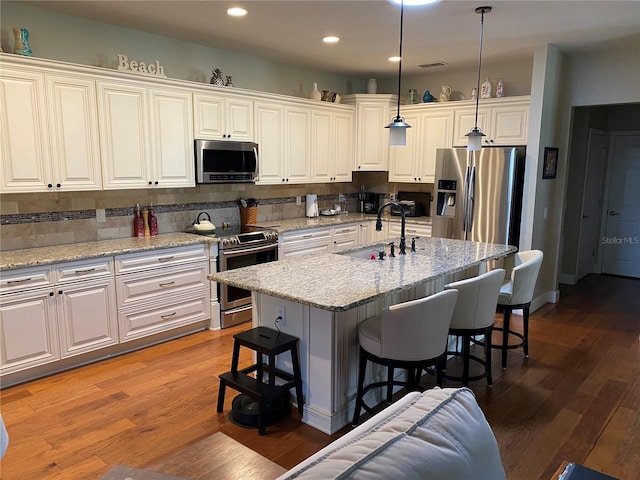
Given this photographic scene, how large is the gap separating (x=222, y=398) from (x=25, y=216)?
2212mm

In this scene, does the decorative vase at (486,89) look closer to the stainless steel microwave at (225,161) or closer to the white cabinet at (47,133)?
the stainless steel microwave at (225,161)

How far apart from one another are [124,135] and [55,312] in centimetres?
152

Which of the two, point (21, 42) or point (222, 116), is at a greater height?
point (21, 42)

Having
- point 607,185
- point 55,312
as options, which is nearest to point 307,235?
point 55,312

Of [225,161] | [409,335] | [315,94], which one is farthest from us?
[315,94]

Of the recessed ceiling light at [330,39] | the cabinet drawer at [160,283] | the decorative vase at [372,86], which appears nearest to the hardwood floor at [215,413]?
the cabinet drawer at [160,283]

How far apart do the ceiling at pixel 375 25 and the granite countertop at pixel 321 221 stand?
6.01 ft

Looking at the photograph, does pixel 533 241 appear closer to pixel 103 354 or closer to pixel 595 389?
pixel 595 389

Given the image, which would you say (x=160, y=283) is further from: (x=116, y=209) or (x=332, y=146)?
(x=332, y=146)

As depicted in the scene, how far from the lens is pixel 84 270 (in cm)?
355

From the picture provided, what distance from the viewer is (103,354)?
381 cm

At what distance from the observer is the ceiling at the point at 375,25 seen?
343 centimetres

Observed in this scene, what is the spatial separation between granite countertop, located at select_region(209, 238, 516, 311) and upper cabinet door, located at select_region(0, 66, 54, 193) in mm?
1713

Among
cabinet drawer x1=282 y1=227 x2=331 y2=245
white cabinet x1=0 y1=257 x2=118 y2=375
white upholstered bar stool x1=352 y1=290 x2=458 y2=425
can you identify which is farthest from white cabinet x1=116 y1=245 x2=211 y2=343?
white upholstered bar stool x1=352 y1=290 x2=458 y2=425
